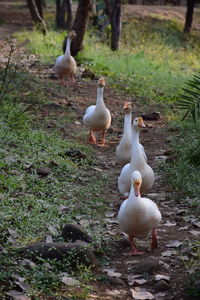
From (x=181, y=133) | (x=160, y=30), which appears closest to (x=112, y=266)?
(x=181, y=133)

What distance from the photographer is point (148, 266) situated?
5941mm

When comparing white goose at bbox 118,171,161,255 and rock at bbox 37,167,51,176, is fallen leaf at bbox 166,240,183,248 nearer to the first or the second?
white goose at bbox 118,171,161,255

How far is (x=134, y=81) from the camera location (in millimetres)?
17562

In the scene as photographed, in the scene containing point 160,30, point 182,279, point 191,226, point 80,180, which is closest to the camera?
point 182,279

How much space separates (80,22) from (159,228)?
42.3ft

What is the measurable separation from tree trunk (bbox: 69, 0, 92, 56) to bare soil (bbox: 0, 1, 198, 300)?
15.0ft

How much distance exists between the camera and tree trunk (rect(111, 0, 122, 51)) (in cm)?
2205

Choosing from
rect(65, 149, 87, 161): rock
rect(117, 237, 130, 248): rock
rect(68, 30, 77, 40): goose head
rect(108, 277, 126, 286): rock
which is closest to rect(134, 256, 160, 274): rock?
rect(108, 277, 126, 286): rock

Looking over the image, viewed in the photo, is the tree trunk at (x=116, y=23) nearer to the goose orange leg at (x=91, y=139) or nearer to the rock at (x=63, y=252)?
the goose orange leg at (x=91, y=139)

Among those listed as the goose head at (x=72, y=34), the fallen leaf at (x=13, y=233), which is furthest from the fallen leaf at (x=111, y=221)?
the goose head at (x=72, y=34)

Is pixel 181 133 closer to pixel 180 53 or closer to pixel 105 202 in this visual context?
pixel 105 202

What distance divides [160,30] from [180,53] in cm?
994

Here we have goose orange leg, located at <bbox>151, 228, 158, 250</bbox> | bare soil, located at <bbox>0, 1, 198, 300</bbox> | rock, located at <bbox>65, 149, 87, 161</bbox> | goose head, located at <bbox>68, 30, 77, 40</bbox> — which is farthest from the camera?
goose head, located at <bbox>68, 30, 77, 40</bbox>

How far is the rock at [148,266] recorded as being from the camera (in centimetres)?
593
